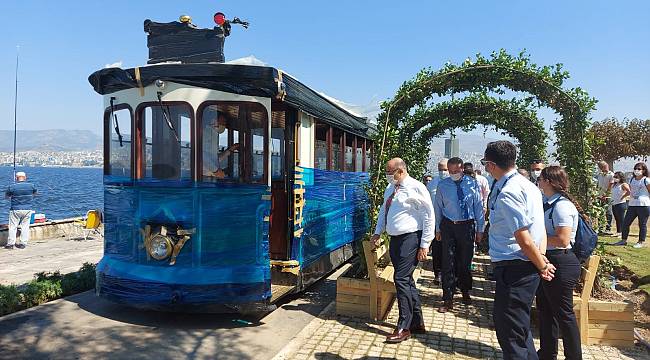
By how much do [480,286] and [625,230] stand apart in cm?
564

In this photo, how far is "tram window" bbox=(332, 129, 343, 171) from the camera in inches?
314

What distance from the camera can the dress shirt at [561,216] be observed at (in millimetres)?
4127

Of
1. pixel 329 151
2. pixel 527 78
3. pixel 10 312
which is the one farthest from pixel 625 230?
pixel 10 312

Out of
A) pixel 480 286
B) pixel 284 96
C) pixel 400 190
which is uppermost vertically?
pixel 284 96

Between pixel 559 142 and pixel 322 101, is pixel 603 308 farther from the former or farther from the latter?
pixel 322 101

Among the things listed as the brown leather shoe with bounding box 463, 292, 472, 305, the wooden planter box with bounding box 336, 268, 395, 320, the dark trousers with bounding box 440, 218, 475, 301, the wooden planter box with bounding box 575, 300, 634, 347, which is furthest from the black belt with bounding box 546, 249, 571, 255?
the brown leather shoe with bounding box 463, 292, 472, 305

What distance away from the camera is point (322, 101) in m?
7.14

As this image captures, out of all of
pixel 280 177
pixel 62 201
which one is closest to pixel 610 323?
pixel 280 177

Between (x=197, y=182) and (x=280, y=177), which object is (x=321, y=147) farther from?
(x=197, y=182)

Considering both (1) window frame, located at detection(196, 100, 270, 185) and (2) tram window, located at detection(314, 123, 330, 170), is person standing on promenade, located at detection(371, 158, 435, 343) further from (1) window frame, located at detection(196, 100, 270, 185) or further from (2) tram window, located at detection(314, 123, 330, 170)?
(2) tram window, located at detection(314, 123, 330, 170)

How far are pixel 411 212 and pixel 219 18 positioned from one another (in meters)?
3.92

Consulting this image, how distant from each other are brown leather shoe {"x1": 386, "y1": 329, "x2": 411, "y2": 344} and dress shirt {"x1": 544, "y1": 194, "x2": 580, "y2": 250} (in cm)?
180

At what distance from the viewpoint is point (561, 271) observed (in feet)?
13.4

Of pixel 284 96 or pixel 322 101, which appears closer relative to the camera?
pixel 284 96
